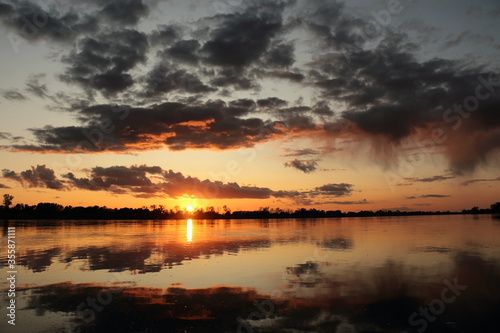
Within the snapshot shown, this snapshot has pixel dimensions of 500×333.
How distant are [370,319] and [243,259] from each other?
18.1m

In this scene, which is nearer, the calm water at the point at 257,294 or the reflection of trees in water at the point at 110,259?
the calm water at the point at 257,294

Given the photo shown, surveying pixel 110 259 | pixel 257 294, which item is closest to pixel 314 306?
pixel 257 294

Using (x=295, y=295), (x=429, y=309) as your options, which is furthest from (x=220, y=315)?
(x=429, y=309)

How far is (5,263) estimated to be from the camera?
28.6 m

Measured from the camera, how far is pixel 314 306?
1600 cm

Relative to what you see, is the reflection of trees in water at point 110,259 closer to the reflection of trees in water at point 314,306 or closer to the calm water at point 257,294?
the calm water at point 257,294

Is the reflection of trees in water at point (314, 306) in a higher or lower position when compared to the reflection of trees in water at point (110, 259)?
higher

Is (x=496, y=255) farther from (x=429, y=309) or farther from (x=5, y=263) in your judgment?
(x=5, y=263)

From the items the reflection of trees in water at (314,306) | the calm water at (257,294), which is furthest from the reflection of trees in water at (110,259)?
the reflection of trees in water at (314,306)

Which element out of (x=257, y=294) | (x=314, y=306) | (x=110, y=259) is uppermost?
(x=314, y=306)

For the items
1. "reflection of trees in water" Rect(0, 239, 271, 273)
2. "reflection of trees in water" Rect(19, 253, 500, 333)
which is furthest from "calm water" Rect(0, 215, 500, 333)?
"reflection of trees in water" Rect(0, 239, 271, 273)

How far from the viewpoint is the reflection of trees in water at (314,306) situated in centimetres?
1350

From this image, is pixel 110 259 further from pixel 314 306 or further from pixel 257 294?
pixel 314 306

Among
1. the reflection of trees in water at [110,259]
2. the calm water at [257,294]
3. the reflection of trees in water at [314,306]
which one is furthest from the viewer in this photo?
the reflection of trees in water at [110,259]
